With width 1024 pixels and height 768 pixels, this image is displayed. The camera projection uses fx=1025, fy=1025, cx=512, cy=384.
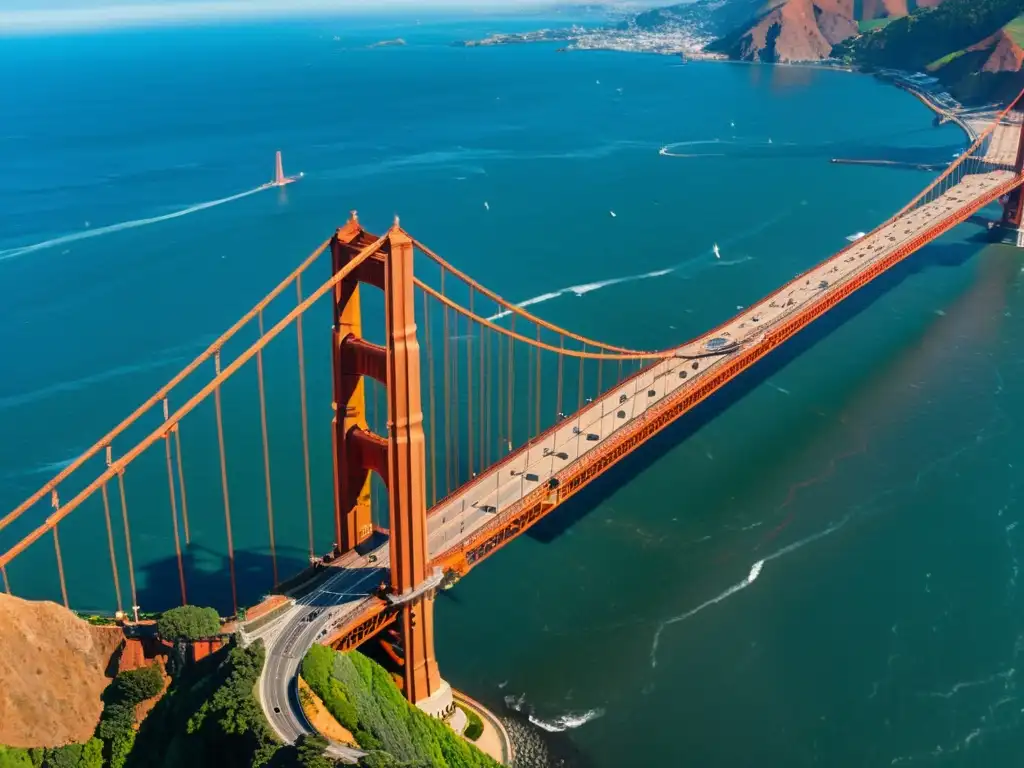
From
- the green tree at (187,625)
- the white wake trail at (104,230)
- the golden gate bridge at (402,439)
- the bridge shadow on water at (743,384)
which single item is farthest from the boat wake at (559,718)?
the white wake trail at (104,230)

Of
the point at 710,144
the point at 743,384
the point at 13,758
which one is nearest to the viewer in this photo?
the point at 13,758

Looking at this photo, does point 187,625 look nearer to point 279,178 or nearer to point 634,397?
point 634,397

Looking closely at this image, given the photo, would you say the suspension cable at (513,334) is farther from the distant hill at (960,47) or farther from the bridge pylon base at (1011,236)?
the distant hill at (960,47)

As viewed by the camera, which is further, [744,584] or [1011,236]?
[1011,236]

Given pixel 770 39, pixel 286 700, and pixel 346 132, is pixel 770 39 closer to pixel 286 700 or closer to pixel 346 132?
pixel 346 132

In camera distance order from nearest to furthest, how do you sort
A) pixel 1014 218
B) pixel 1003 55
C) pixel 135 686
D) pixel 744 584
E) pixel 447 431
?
1. pixel 135 686
2. pixel 744 584
3. pixel 447 431
4. pixel 1014 218
5. pixel 1003 55

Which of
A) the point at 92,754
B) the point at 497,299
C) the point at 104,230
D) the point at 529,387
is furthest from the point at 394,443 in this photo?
the point at 104,230
